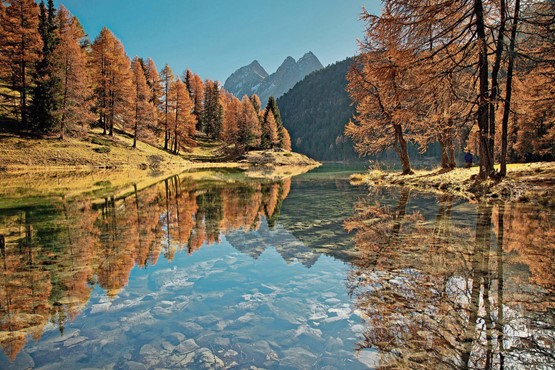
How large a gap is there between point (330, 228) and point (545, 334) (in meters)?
6.13

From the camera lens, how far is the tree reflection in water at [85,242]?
4602mm

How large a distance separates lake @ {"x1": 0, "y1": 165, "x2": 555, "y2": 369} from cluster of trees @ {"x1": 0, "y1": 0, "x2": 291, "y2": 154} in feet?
111

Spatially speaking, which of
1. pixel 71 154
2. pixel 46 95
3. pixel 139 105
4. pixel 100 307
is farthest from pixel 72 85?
pixel 100 307

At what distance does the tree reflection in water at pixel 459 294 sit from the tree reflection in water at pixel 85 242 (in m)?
4.05

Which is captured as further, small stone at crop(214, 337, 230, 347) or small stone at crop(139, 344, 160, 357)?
small stone at crop(214, 337, 230, 347)

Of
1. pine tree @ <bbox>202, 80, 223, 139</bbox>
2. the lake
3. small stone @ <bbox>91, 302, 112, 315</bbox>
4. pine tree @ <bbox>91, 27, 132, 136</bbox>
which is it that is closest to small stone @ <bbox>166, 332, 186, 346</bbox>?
the lake

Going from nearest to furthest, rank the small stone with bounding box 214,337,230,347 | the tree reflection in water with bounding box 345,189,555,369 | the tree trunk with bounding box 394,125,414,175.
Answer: the tree reflection in water with bounding box 345,189,555,369 < the small stone with bounding box 214,337,230,347 < the tree trunk with bounding box 394,125,414,175

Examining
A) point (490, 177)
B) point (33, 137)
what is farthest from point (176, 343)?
point (33, 137)

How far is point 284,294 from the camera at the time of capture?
516 centimetres

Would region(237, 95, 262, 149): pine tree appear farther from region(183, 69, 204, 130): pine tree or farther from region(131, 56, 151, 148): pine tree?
region(131, 56, 151, 148): pine tree

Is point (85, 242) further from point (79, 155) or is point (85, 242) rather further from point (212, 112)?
point (212, 112)

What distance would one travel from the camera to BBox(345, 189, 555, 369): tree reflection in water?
328cm

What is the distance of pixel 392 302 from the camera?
14.3 feet

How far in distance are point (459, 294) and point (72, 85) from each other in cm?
4443
